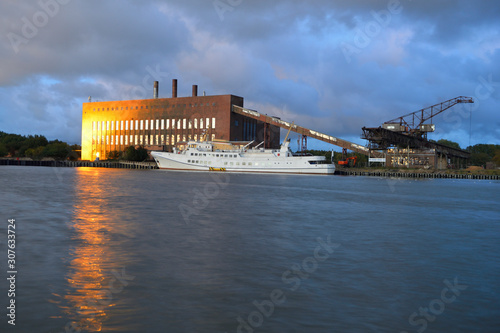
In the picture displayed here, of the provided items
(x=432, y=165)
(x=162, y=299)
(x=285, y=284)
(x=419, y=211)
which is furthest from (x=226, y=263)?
Answer: (x=432, y=165)

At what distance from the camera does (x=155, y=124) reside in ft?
438

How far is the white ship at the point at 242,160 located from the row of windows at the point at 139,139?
54.1 feet

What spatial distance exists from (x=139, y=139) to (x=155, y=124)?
7.63m

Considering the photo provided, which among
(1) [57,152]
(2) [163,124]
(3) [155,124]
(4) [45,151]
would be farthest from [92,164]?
(4) [45,151]

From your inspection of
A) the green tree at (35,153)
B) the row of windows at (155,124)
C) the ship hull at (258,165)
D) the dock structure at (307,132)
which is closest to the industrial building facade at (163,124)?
the row of windows at (155,124)

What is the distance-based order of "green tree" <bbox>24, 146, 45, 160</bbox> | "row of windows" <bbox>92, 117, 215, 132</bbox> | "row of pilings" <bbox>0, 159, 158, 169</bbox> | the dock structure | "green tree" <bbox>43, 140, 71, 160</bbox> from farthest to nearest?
"green tree" <bbox>24, 146, 45, 160</bbox> < "green tree" <bbox>43, 140, 71, 160</bbox> < "row of pilings" <bbox>0, 159, 158, 169</bbox> < "row of windows" <bbox>92, 117, 215, 132</bbox> < the dock structure

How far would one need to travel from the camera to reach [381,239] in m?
18.3

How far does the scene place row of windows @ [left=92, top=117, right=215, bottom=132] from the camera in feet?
406

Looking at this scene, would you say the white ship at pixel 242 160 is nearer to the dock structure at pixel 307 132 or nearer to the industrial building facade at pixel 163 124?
the dock structure at pixel 307 132

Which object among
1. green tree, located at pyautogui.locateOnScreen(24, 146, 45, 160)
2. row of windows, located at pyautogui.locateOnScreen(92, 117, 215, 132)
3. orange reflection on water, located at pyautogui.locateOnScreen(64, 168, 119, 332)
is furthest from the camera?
green tree, located at pyautogui.locateOnScreen(24, 146, 45, 160)

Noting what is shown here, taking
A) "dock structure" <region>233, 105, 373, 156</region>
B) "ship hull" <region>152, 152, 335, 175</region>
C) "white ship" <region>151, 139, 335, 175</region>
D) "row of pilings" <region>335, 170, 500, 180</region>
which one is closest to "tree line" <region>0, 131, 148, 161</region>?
"white ship" <region>151, 139, 335, 175</region>

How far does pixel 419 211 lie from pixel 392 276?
63.9 feet

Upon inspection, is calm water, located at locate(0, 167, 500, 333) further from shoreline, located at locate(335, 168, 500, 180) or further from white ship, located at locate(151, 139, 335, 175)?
shoreline, located at locate(335, 168, 500, 180)

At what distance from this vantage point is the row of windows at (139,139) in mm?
129262
